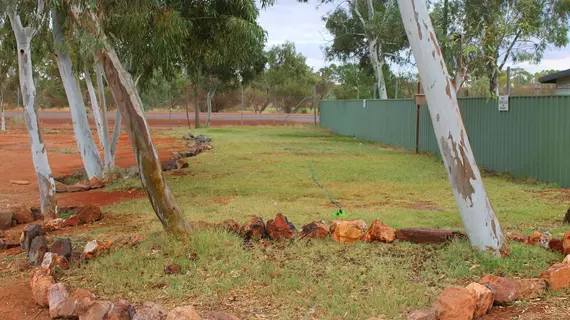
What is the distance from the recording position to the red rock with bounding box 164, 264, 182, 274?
17.6 ft

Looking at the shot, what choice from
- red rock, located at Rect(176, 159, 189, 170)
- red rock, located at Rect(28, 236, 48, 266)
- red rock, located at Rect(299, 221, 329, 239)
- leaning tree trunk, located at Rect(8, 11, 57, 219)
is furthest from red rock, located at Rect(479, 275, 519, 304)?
red rock, located at Rect(176, 159, 189, 170)

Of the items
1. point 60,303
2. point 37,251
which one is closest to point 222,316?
point 60,303

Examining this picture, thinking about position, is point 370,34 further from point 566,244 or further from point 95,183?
point 566,244

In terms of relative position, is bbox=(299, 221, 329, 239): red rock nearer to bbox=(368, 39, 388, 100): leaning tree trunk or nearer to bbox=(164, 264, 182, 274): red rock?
bbox=(164, 264, 182, 274): red rock

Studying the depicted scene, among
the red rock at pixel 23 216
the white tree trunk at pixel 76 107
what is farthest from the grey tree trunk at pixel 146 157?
the white tree trunk at pixel 76 107

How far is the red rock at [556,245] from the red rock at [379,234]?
155 cm

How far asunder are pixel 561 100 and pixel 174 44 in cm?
761

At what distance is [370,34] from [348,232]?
87.1 ft

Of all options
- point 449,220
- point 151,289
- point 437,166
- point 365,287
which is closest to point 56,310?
point 151,289

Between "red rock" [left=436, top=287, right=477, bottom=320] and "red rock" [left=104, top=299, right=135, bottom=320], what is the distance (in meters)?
2.21

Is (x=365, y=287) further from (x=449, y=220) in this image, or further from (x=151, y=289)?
(x=449, y=220)

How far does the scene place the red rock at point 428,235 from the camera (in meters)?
6.06

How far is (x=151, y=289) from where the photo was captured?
16.5 ft

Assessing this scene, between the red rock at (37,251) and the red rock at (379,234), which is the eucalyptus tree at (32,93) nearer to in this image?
the red rock at (37,251)
